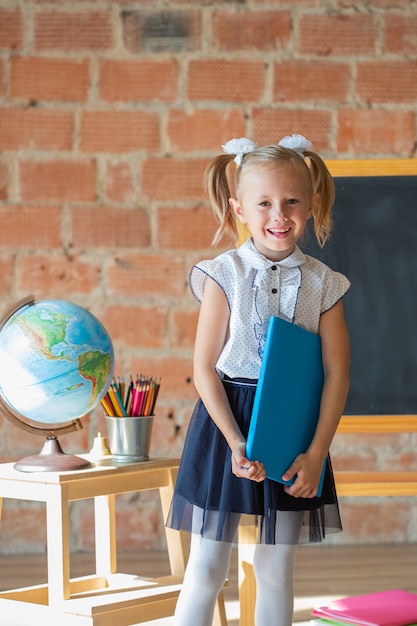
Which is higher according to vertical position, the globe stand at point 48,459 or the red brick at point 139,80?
the red brick at point 139,80

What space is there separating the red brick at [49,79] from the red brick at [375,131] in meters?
0.85

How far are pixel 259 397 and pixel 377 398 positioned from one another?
0.95 meters

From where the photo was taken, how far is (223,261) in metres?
1.71

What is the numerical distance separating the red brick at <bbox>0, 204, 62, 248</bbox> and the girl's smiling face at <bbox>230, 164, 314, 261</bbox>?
1.48 meters

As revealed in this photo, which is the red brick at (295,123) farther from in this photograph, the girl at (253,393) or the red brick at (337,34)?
the girl at (253,393)

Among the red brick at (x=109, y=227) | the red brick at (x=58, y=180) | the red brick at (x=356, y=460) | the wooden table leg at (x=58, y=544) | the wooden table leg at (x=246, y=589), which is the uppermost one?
the red brick at (x=58, y=180)

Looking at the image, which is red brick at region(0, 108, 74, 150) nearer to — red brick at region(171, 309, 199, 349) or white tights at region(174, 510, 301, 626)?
red brick at region(171, 309, 199, 349)

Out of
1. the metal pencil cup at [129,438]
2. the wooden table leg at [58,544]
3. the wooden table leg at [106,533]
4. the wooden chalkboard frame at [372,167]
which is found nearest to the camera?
the wooden table leg at [58,544]

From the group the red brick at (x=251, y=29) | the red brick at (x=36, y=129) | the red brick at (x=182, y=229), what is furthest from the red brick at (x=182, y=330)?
the red brick at (x=251, y=29)

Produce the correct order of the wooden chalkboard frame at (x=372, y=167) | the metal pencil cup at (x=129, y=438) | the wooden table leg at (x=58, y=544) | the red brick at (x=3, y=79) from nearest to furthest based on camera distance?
1. the wooden table leg at (x=58, y=544)
2. the metal pencil cup at (x=129, y=438)
3. the wooden chalkboard frame at (x=372, y=167)
4. the red brick at (x=3, y=79)

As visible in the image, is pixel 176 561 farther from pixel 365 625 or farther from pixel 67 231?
pixel 67 231

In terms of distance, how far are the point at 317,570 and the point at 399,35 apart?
1.72 m

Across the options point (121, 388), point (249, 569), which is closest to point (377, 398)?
point (249, 569)

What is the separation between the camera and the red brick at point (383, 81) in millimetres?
3107
